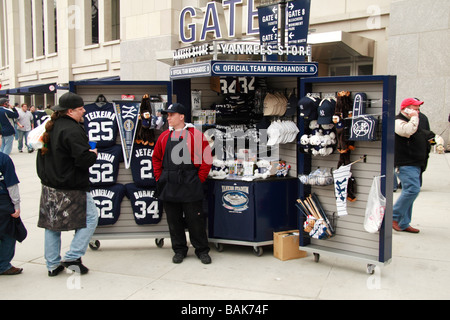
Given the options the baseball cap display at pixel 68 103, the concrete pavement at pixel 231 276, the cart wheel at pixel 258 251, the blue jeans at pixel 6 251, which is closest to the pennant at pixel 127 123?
the baseball cap display at pixel 68 103

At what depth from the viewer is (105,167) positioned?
5.46 metres

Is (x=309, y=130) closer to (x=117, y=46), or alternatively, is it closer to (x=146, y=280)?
(x=146, y=280)

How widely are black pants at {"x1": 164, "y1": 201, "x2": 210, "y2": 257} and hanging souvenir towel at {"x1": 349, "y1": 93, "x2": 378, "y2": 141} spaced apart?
6.06 ft

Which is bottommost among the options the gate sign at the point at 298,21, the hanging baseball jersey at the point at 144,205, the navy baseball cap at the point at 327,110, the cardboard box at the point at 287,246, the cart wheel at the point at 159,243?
the cart wheel at the point at 159,243

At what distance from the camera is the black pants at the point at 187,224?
5.03 m

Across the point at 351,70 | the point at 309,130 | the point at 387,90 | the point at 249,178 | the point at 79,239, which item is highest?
the point at 351,70

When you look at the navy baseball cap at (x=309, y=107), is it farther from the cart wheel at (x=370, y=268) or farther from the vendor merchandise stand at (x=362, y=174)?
the cart wheel at (x=370, y=268)

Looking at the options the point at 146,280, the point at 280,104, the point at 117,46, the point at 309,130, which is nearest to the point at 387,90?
the point at 309,130

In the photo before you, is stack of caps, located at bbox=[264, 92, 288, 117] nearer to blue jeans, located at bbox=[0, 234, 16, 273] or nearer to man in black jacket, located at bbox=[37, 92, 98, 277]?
man in black jacket, located at bbox=[37, 92, 98, 277]

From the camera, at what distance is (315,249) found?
4891 mm

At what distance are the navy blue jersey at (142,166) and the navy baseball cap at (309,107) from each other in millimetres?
1883

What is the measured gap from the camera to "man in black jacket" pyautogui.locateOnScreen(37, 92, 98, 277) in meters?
4.41

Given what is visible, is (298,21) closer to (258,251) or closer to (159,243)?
(258,251)

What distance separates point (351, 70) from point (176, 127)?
36.2 feet
